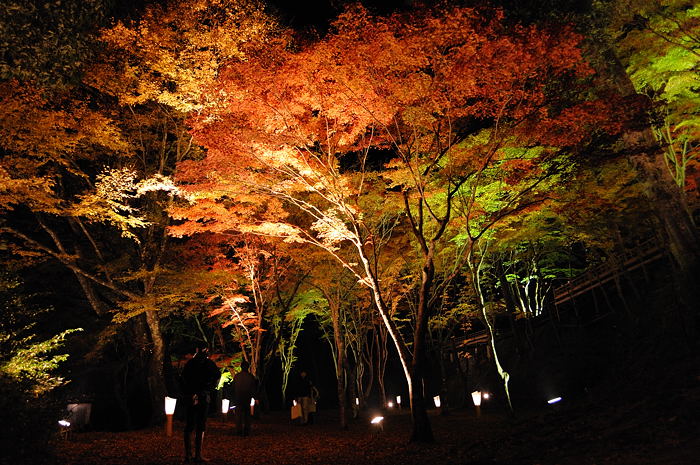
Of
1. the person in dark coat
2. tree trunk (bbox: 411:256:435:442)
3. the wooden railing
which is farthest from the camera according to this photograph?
the wooden railing

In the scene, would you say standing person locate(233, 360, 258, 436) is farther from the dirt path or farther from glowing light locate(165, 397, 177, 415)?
glowing light locate(165, 397, 177, 415)

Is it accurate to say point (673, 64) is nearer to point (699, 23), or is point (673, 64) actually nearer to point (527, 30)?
point (699, 23)

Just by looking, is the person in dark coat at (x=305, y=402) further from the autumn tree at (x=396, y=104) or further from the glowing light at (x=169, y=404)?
the autumn tree at (x=396, y=104)

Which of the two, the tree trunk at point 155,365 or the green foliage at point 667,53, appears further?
the tree trunk at point 155,365

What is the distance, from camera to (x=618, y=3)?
9.85m

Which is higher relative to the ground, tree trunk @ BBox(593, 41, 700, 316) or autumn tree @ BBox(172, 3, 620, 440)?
autumn tree @ BBox(172, 3, 620, 440)

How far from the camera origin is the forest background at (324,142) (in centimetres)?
848

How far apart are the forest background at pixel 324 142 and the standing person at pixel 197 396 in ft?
5.38

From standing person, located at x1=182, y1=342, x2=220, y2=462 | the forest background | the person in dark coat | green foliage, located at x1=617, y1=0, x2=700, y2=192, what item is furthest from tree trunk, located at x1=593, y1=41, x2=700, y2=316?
the person in dark coat

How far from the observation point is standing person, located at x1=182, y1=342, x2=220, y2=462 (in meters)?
5.80

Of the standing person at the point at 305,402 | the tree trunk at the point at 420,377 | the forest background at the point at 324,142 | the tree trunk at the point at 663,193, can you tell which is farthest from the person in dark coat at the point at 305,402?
the tree trunk at the point at 663,193

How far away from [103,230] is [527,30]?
1429cm

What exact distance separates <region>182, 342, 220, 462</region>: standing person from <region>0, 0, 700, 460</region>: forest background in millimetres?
1640

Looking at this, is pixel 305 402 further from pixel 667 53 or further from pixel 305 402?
pixel 667 53
